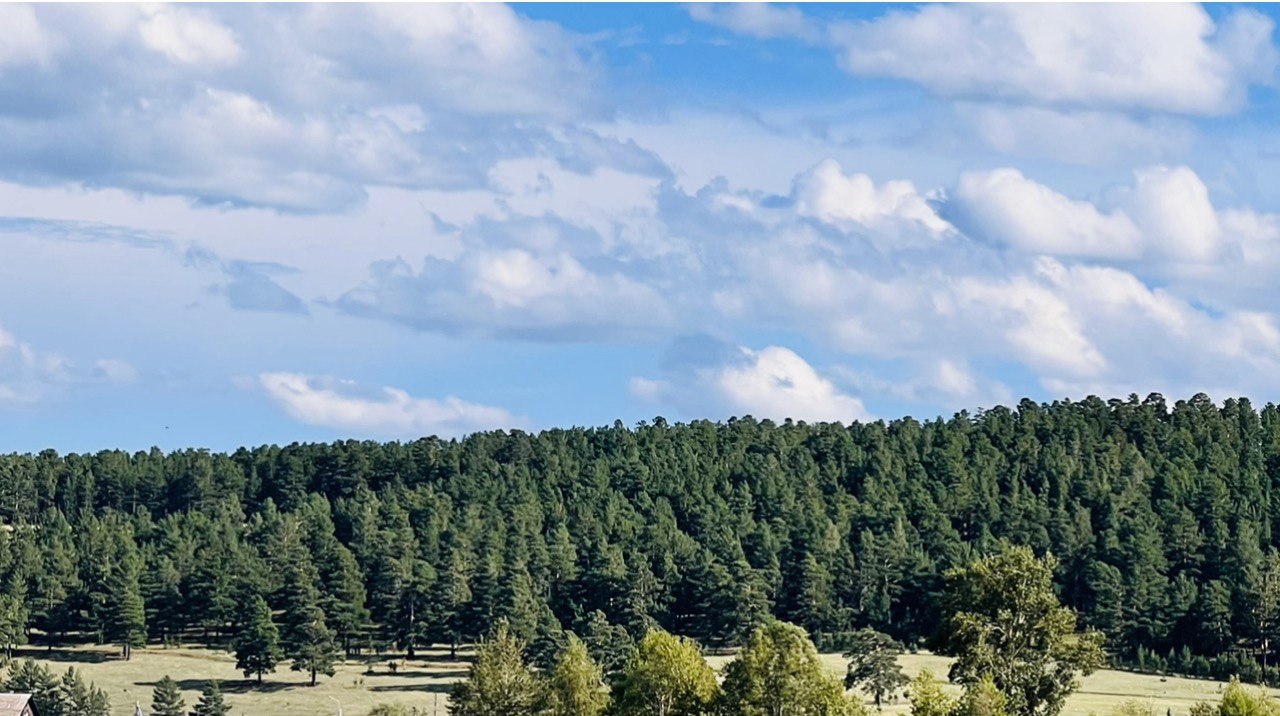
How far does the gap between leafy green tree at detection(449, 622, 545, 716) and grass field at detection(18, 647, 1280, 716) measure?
2617 centimetres

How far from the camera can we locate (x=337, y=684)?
538ft

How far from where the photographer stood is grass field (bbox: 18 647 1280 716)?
148625 millimetres

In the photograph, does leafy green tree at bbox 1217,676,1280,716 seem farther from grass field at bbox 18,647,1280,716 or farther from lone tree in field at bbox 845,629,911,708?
lone tree in field at bbox 845,629,911,708

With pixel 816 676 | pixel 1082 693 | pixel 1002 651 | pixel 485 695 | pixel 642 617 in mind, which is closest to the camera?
pixel 1002 651

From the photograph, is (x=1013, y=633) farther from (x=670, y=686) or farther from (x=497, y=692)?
(x=497, y=692)

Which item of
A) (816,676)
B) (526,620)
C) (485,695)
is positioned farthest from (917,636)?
(816,676)

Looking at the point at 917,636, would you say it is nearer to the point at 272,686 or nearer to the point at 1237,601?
the point at 1237,601

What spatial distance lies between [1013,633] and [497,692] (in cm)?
4146

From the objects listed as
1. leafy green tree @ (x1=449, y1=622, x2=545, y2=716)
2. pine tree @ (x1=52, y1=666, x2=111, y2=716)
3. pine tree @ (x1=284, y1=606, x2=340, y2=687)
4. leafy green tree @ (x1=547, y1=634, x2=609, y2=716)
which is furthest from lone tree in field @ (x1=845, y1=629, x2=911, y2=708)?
pine tree @ (x1=52, y1=666, x2=111, y2=716)

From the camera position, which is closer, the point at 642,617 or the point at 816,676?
the point at 816,676

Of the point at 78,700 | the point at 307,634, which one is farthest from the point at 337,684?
the point at 78,700

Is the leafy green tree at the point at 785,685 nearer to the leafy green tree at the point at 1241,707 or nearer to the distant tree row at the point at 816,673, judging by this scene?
the distant tree row at the point at 816,673

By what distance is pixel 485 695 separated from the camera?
361 feet

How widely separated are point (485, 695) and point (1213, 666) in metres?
88.3
